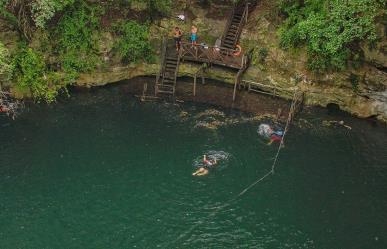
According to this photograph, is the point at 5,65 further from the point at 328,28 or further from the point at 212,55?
the point at 328,28

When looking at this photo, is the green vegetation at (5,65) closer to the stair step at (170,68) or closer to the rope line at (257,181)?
the stair step at (170,68)

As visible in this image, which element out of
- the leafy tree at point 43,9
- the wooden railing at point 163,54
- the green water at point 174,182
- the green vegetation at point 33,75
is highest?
the leafy tree at point 43,9

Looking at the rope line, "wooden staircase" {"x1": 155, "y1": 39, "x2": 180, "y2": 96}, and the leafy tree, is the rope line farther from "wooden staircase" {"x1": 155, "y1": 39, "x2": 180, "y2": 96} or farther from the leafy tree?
the leafy tree

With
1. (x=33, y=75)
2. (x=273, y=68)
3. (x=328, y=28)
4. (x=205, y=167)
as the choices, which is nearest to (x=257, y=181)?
(x=205, y=167)

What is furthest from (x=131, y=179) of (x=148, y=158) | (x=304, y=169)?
(x=304, y=169)

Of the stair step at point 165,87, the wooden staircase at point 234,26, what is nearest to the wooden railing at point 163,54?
the stair step at point 165,87
